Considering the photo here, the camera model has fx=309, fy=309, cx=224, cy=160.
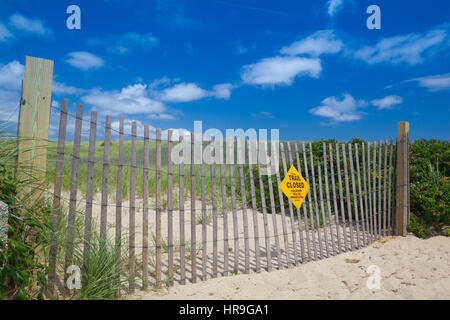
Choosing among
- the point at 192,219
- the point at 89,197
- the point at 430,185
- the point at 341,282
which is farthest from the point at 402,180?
the point at 89,197

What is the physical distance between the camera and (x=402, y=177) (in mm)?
6027

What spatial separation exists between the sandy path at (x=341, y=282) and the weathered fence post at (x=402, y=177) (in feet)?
3.33

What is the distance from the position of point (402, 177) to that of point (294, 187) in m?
2.75

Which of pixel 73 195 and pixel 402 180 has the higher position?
pixel 402 180

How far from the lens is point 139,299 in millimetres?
3217

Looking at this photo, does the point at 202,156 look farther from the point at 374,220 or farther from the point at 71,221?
the point at 374,220

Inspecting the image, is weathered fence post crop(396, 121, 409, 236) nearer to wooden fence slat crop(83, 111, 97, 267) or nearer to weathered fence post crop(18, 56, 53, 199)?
wooden fence slat crop(83, 111, 97, 267)

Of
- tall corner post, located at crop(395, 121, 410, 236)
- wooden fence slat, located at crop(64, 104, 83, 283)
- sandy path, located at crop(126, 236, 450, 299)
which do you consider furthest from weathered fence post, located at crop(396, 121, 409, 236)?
wooden fence slat, located at crop(64, 104, 83, 283)

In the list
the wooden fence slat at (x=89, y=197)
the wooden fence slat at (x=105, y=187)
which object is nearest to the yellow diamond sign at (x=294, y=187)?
the wooden fence slat at (x=105, y=187)

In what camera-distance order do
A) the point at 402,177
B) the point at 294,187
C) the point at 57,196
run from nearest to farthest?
1. the point at 57,196
2. the point at 294,187
3. the point at 402,177

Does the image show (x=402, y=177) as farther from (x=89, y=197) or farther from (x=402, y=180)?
(x=89, y=197)

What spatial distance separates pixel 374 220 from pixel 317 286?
2.78 metres

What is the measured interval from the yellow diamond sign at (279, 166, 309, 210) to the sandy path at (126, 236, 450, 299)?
0.98 m
